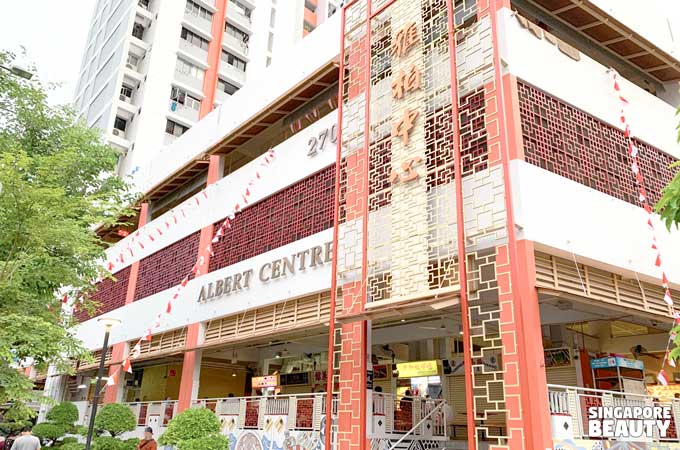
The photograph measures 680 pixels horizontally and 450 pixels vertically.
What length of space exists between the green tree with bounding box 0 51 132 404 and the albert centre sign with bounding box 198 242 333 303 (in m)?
2.93

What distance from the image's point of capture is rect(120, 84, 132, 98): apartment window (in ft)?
106

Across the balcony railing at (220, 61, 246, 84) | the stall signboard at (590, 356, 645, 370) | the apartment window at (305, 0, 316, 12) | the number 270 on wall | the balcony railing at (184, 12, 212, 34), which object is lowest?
the stall signboard at (590, 356, 645, 370)

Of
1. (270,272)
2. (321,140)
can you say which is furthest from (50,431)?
(321,140)

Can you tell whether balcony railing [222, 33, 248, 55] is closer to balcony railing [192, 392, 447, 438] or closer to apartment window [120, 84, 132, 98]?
apartment window [120, 84, 132, 98]

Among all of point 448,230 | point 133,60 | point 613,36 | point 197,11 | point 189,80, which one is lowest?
point 448,230

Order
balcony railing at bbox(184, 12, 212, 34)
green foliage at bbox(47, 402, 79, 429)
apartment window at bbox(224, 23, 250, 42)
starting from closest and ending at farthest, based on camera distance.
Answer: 1. green foliage at bbox(47, 402, 79, 429)
2. balcony railing at bbox(184, 12, 212, 34)
3. apartment window at bbox(224, 23, 250, 42)

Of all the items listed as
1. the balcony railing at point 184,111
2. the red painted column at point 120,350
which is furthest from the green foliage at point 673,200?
the balcony railing at point 184,111

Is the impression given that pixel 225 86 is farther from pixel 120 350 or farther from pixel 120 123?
pixel 120 350

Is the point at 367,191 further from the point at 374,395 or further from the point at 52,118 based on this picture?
the point at 52,118

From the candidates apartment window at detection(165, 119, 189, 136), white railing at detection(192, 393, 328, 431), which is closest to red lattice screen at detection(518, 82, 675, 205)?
white railing at detection(192, 393, 328, 431)

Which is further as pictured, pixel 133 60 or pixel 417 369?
pixel 133 60

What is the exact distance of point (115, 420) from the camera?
15.0 m

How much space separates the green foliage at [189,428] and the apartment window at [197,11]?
2885cm

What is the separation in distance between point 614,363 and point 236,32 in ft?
104
